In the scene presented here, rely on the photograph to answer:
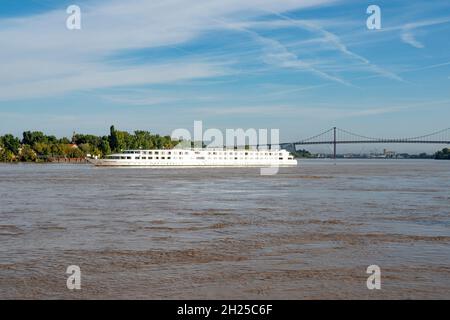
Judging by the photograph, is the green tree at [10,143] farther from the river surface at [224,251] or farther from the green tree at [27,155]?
the river surface at [224,251]

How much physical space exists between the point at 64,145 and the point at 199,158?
140ft

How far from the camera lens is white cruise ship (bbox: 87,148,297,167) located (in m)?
85.6

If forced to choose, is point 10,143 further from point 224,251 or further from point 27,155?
point 224,251

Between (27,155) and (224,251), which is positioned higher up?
(27,155)

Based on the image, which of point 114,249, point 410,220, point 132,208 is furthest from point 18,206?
point 410,220

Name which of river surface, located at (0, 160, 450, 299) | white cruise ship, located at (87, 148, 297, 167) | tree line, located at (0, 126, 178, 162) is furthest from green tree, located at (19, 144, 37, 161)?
river surface, located at (0, 160, 450, 299)

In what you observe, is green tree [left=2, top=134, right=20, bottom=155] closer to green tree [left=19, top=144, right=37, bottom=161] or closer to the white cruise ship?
green tree [left=19, top=144, right=37, bottom=161]

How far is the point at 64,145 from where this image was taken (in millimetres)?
120750

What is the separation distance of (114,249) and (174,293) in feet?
11.8

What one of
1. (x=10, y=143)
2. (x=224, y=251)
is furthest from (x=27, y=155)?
(x=224, y=251)

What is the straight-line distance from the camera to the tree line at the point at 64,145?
115375 millimetres

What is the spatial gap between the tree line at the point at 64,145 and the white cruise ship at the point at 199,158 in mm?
25419

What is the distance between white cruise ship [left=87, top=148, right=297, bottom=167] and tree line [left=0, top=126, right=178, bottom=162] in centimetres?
2542
